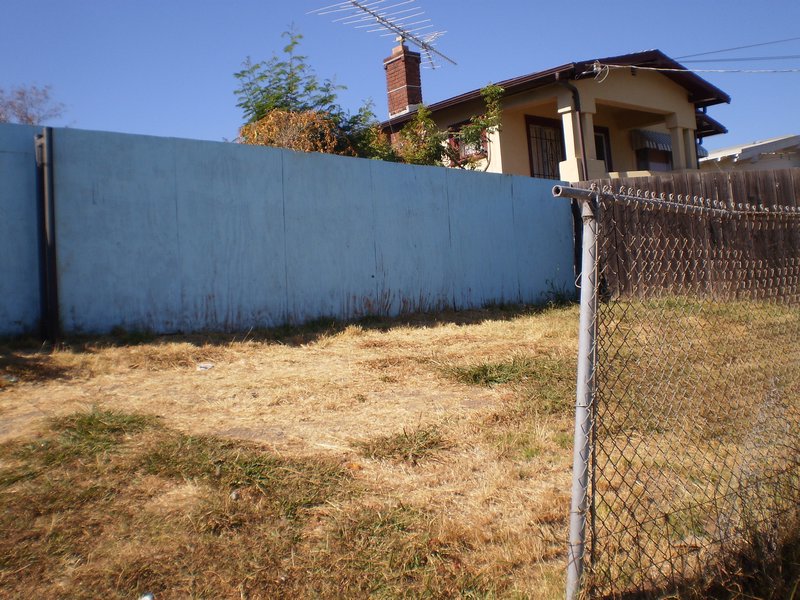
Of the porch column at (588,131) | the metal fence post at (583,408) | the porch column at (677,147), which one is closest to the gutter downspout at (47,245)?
the metal fence post at (583,408)

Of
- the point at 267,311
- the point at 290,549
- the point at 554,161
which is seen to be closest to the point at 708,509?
the point at 290,549

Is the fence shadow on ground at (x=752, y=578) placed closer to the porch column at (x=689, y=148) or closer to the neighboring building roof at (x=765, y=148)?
the porch column at (x=689, y=148)

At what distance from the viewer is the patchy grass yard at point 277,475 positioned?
2.58m

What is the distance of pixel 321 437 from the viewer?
406 centimetres

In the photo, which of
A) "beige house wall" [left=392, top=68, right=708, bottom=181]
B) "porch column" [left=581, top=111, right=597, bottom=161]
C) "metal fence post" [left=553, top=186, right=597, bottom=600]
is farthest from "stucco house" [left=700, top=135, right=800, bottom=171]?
"metal fence post" [left=553, top=186, right=597, bottom=600]

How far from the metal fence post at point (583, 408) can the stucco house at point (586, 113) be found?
11.7 m

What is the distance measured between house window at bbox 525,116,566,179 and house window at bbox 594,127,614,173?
5.08 feet

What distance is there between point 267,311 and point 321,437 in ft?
12.0

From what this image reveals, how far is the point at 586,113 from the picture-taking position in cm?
1388

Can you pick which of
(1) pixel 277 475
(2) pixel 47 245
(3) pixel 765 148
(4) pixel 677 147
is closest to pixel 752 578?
(1) pixel 277 475

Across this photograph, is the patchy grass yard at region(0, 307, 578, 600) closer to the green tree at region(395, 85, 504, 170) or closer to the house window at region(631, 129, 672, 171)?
the green tree at region(395, 85, 504, 170)

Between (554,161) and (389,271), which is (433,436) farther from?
(554,161)

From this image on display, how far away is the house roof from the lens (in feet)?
43.1

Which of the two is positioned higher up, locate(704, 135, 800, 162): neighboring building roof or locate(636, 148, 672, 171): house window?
locate(704, 135, 800, 162): neighboring building roof
